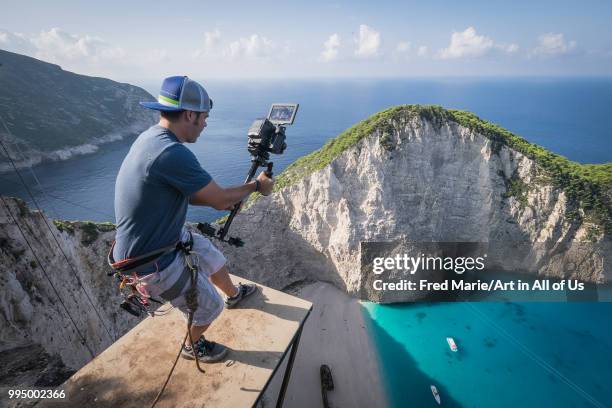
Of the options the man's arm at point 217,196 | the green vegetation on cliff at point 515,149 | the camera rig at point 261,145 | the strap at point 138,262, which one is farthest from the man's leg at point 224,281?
the green vegetation on cliff at point 515,149

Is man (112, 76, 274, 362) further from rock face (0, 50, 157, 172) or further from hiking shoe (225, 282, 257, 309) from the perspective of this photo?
rock face (0, 50, 157, 172)

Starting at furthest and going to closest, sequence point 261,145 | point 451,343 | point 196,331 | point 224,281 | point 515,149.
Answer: point 515,149
point 451,343
point 224,281
point 261,145
point 196,331

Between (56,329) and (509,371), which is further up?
(56,329)

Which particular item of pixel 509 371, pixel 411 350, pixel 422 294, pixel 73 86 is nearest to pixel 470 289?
pixel 422 294

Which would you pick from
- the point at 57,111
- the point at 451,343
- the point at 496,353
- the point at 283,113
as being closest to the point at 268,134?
the point at 283,113

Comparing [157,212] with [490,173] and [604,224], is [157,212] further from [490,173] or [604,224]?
[604,224]

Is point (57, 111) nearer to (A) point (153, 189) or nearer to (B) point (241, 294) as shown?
(B) point (241, 294)

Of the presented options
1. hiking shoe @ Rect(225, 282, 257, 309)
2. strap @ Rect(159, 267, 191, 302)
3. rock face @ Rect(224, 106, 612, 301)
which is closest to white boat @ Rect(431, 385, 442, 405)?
rock face @ Rect(224, 106, 612, 301)
